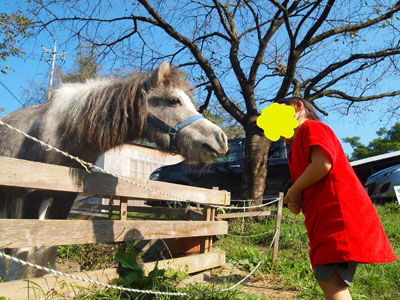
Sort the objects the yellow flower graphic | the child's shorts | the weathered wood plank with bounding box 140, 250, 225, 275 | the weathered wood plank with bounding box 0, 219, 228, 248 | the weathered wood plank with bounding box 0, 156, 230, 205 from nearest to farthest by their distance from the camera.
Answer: the child's shorts < the yellow flower graphic < the weathered wood plank with bounding box 0, 219, 228, 248 < the weathered wood plank with bounding box 0, 156, 230, 205 < the weathered wood plank with bounding box 140, 250, 225, 275

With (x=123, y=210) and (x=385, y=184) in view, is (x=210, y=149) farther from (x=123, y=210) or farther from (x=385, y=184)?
(x=385, y=184)

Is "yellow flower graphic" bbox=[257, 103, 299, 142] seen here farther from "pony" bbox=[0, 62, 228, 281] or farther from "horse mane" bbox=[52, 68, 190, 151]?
"horse mane" bbox=[52, 68, 190, 151]

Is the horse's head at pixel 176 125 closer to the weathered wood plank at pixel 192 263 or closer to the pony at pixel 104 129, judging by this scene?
the pony at pixel 104 129

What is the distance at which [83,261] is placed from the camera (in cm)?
378

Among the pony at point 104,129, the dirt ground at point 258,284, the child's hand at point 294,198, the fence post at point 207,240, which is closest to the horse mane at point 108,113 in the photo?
the pony at point 104,129

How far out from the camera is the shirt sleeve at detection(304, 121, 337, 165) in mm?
1743

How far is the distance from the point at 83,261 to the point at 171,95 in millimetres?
2412

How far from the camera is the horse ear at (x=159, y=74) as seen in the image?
9.62 feet

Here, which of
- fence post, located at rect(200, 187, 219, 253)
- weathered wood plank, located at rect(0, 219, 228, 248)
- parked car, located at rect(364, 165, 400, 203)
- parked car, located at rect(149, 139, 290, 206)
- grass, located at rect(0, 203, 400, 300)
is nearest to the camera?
weathered wood plank, located at rect(0, 219, 228, 248)

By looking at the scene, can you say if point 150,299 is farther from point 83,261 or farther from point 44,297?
point 83,261

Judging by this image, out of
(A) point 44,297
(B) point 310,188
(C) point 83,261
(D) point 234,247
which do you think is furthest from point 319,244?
(D) point 234,247

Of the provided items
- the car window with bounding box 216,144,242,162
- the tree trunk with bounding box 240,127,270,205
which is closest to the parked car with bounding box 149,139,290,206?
the car window with bounding box 216,144,242,162

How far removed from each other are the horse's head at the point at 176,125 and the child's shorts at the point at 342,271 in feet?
4.32

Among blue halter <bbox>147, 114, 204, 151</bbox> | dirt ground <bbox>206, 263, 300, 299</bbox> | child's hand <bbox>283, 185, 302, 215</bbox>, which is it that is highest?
blue halter <bbox>147, 114, 204, 151</bbox>
